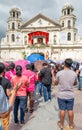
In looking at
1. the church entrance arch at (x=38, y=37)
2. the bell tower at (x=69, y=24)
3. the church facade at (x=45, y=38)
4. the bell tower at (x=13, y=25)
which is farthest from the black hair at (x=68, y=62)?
the bell tower at (x=13, y=25)

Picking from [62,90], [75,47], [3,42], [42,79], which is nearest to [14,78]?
[62,90]

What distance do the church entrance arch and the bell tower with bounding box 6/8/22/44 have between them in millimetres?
4279

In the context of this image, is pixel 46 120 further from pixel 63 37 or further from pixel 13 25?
pixel 13 25

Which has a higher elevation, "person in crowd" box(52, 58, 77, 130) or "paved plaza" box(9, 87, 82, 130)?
"person in crowd" box(52, 58, 77, 130)

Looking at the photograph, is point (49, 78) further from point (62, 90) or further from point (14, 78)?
point (62, 90)


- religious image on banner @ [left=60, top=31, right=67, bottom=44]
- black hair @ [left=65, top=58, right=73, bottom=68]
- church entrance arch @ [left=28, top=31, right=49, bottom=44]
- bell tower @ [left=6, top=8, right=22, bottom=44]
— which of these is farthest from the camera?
bell tower @ [left=6, top=8, right=22, bottom=44]

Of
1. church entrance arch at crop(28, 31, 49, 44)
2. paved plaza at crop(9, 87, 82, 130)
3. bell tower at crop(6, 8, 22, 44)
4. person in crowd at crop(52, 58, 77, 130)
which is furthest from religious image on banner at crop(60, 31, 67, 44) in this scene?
person in crowd at crop(52, 58, 77, 130)

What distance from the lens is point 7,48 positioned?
2621 inches

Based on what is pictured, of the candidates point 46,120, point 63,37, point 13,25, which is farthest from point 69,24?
point 46,120

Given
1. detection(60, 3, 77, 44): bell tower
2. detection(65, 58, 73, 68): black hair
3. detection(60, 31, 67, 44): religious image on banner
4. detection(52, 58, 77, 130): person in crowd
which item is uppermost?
detection(60, 3, 77, 44): bell tower

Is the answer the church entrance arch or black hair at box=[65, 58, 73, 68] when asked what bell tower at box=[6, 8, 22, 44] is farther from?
black hair at box=[65, 58, 73, 68]

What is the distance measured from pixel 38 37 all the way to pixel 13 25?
7838mm

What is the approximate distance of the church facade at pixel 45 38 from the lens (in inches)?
2485

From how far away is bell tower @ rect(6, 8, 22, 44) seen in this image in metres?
67.3
